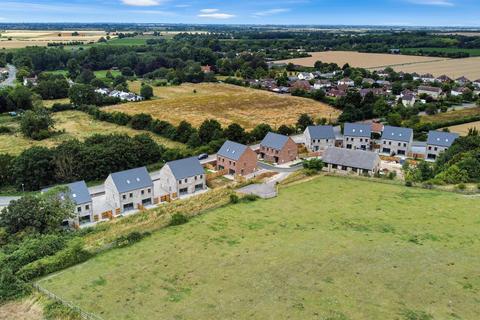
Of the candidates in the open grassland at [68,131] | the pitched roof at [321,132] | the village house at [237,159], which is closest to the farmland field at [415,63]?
the pitched roof at [321,132]

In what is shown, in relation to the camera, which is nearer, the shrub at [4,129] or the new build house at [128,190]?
the new build house at [128,190]

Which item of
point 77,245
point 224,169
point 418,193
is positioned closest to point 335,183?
point 418,193

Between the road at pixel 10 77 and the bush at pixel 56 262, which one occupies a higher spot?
the road at pixel 10 77

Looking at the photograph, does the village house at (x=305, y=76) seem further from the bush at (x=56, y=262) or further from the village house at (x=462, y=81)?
the bush at (x=56, y=262)

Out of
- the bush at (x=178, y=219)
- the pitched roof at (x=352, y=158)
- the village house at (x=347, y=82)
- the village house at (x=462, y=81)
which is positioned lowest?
the bush at (x=178, y=219)

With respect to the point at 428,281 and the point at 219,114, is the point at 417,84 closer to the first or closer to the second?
the point at 219,114

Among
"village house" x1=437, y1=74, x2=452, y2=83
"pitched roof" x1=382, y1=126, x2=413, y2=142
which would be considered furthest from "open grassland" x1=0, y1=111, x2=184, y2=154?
"village house" x1=437, y1=74, x2=452, y2=83

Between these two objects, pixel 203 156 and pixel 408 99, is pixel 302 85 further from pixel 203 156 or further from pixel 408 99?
pixel 203 156
